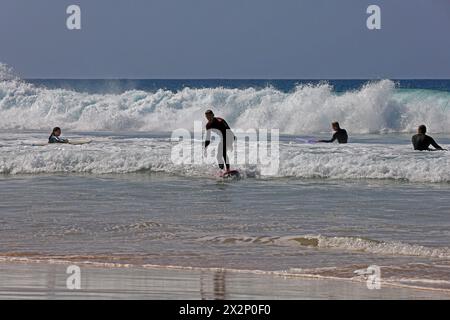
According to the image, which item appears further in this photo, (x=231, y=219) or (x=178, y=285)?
(x=231, y=219)

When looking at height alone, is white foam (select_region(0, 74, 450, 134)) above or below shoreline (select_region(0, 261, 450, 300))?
above

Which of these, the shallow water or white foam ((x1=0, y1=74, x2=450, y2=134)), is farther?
white foam ((x1=0, y1=74, x2=450, y2=134))

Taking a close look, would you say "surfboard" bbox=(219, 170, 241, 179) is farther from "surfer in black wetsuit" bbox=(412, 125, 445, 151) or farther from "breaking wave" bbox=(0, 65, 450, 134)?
"breaking wave" bbox=(0, 65, 450, 134)

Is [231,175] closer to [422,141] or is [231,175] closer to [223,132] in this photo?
[223,132]

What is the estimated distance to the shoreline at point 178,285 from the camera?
7.62m

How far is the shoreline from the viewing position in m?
7.62

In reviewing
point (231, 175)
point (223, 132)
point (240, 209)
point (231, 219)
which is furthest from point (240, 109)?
point (231, 219)

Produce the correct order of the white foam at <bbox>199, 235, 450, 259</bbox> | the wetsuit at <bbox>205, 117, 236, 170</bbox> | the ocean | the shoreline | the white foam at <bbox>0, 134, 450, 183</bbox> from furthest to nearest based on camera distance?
1. the white foam at <bbox>0, 134, 450, 183</bbox>
2. the wetsuit at <bbox>205, 117, 236, 170</bbox>
3. the white foam at <bbox>199, 235, 450, 259</bbox>
4. the ocean
5. the shoreline

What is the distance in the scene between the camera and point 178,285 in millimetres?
8102

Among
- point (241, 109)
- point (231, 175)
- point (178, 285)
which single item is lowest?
point (178, 285)

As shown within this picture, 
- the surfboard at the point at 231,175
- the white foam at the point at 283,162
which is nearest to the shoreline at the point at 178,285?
the surfboard at the point at 231,175

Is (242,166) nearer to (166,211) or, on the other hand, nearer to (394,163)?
(394,163)


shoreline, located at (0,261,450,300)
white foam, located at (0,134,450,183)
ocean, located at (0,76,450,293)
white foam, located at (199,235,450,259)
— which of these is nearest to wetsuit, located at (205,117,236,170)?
ocean, located at (0,76,450,293)
